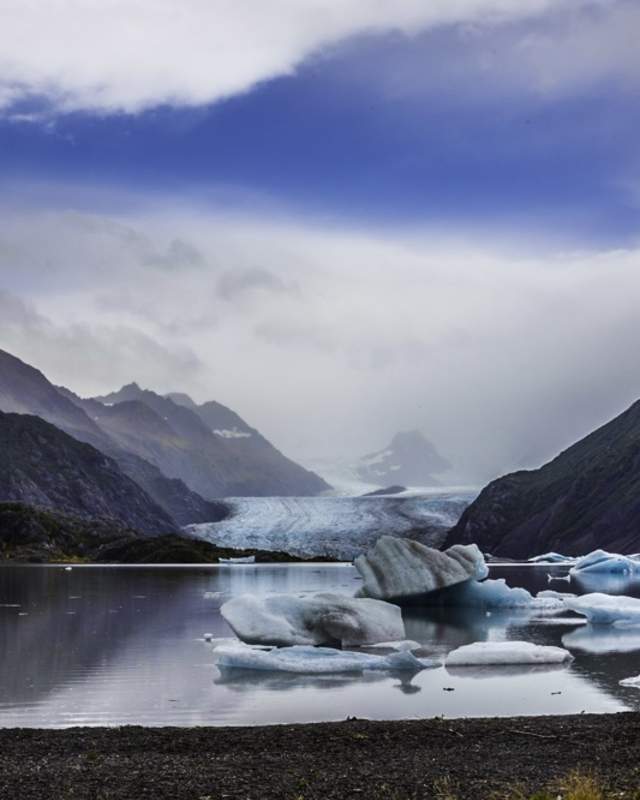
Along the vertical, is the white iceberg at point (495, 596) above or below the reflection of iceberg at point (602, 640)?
above

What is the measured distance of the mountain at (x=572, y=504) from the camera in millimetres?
122938

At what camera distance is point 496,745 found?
46.7 ft

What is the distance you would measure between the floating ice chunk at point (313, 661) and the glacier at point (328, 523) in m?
95.3

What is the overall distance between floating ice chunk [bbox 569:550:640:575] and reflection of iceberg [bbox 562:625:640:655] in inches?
1841

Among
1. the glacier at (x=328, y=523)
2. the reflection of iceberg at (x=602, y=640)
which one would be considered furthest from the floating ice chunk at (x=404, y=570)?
the glacier at (x=328, y=523)

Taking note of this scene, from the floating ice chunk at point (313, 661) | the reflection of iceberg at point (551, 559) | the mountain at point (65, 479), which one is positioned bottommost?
the reflection of iceberg at point (551, 559)

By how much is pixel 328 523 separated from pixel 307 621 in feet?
326

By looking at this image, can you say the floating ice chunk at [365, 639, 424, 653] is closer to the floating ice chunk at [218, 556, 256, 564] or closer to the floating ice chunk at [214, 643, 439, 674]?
the floating ice chunk at [214, 643, 439, 674]

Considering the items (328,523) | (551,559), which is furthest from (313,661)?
(328,523)

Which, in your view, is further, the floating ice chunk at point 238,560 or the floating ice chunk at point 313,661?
the floating ice chunk at point 238,560

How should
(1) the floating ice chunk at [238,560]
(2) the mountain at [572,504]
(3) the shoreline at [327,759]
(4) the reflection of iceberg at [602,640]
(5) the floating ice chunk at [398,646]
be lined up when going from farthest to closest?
1. (2) the mountain at [572,504]
2. (1) the floating ice chunk at [238,560]
3. (4) the reflection of iceberg at [602,640]
4. (5) the floating ice chunk at [398,646]
5. (3) the shoreline at [327,759]

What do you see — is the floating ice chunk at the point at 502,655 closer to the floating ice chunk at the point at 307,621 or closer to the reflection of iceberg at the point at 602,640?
the reflection of iceberg at the point at 602,640

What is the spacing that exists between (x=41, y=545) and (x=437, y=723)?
89.8 m

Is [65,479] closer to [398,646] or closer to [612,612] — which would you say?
[612,612]
